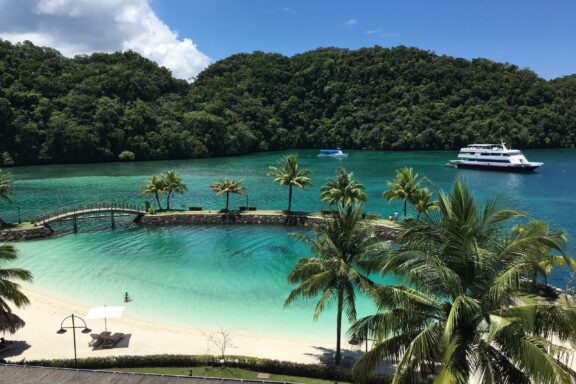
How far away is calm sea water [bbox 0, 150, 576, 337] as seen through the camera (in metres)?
29.0

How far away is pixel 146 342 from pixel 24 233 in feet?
101

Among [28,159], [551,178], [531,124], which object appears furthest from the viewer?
[531,124]

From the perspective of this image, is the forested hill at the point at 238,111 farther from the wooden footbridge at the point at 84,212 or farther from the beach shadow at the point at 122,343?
the beach shadow at the point at 122,343

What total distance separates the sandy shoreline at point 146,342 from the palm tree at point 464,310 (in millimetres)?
11784

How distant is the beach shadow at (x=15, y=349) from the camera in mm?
22255

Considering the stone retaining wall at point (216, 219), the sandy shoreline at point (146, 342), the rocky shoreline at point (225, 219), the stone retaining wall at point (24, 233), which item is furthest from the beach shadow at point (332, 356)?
the stone retaining wall at point (24, 233)

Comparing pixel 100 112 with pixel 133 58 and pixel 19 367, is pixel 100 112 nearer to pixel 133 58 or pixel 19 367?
pixel 133 58

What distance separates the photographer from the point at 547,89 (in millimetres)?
175875

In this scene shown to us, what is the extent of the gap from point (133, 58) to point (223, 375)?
581 ft

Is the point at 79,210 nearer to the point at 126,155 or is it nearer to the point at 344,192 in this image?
the point at 344,192

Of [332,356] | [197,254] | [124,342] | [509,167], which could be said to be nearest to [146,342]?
[124,342]

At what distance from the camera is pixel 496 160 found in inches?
4026

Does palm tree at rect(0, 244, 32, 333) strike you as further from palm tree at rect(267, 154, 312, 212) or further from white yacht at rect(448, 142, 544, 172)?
white yacht at rect(448, 142, 544, 172)

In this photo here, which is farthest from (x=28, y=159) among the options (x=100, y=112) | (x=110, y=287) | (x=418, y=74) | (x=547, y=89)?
(x=547, y=89)
